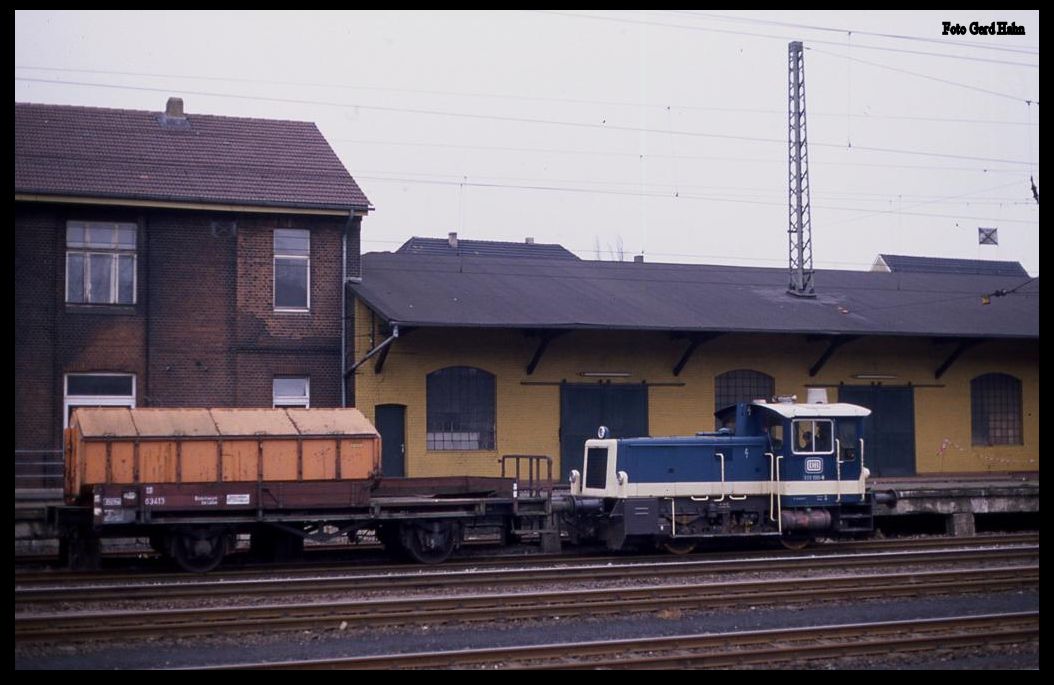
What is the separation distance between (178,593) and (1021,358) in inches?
976

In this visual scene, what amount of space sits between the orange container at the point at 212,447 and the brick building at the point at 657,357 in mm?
5573

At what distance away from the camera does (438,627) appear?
12.8 metres

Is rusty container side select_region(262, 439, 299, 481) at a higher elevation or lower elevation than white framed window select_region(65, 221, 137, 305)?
lower

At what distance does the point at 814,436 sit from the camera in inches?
799

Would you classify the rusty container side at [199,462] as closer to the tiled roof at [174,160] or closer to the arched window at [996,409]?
the tiled roof at [174,160]

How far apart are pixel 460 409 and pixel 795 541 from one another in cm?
902

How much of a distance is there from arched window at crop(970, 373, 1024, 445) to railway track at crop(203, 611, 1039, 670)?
63.7 ft

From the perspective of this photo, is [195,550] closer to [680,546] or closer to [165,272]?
[680,546]

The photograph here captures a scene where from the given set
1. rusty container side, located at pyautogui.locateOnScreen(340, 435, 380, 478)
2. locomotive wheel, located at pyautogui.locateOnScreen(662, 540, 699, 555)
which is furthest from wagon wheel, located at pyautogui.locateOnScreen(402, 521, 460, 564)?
locomotive wheel, located at pyautogui.locateOnScreen(662, 540, 699, 555)

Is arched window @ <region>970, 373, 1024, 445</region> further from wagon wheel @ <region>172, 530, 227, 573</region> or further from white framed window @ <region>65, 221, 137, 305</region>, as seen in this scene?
white framed window @ <region>65, 221, 137, 305</region>

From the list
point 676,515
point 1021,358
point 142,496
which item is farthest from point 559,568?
point 1021,358

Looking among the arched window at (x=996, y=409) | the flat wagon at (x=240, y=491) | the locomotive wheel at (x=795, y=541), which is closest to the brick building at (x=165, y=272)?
the flat wagon at (x=240, y=491)

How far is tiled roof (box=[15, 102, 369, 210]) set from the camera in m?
24.3

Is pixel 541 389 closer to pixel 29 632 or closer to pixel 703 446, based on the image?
pixel 703 446
